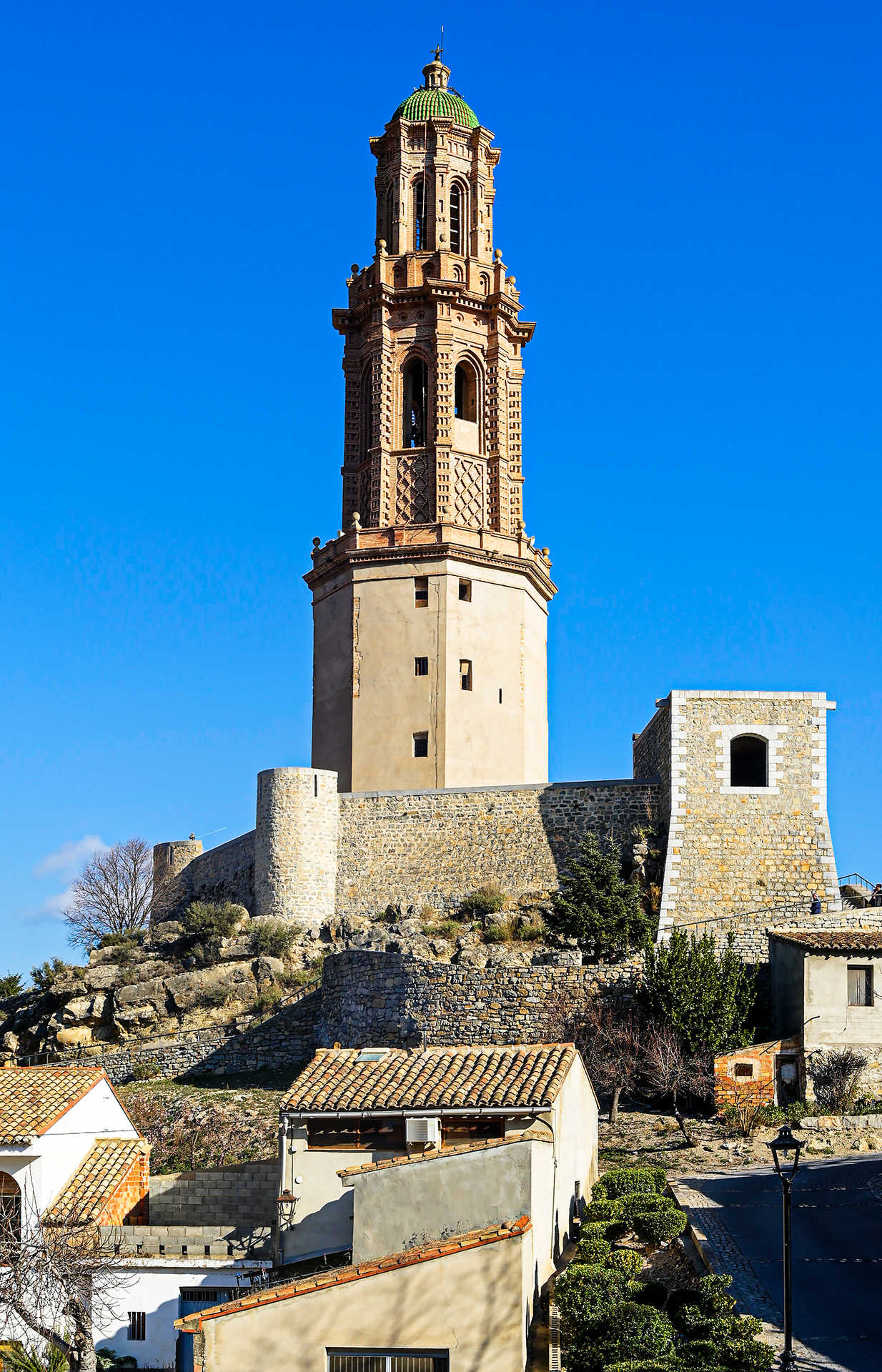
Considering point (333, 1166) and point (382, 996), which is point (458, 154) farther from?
point (333, 1166)

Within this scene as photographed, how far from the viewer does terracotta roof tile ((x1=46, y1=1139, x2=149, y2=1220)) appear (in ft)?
77.3

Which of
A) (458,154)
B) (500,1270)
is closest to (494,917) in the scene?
(500,1270)

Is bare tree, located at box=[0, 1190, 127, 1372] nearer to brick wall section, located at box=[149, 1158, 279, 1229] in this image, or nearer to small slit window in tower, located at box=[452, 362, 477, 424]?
brick wall section, located at box=[149, 1158, 279, 1229]

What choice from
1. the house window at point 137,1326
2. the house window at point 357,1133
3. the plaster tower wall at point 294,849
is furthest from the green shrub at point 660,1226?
the plaster tower wall at point 294,849

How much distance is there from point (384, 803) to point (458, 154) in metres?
20.6

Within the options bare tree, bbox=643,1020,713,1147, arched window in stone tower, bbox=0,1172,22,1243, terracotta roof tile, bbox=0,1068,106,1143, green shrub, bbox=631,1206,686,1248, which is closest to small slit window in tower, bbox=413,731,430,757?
bare tree, bbox=643,1020,713,1147

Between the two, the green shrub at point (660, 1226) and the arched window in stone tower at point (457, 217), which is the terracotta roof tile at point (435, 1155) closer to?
the green shrub at point (660, 1226)

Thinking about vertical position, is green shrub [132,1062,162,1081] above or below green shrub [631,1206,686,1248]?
below

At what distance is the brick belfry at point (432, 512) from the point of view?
145 feet

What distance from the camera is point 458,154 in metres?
49.0

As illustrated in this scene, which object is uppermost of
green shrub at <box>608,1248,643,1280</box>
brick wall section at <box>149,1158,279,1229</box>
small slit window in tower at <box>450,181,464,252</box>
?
small slit window in tower at <box>450,181,464,252</box>

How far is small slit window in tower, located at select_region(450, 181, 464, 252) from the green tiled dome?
6.44 ft

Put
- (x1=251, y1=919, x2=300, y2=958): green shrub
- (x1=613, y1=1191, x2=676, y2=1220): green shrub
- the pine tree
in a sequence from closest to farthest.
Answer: (x1=613, y1=1191, x2=676, y2=1220): green shrub < the pine tree < (x1=251, y1=919, x2=300, y2=958): green shrub

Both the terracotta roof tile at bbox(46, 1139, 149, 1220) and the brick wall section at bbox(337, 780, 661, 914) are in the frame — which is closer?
the terracotta roof tile at bbox(46, 1139, 149, 1220)
